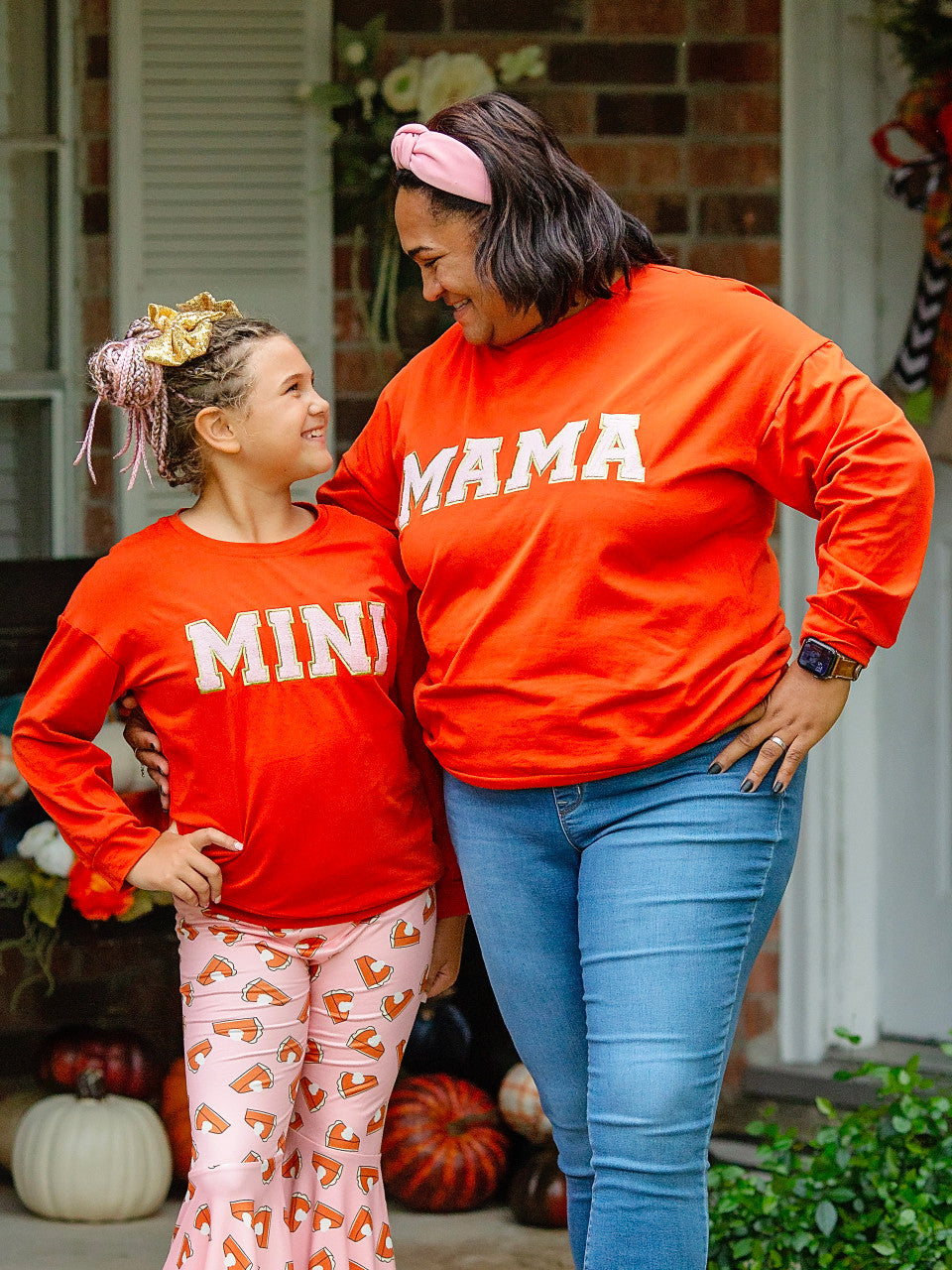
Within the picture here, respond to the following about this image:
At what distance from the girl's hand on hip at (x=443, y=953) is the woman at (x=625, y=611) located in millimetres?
259

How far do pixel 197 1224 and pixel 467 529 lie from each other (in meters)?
0.90

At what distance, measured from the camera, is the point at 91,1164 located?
9.80 feet

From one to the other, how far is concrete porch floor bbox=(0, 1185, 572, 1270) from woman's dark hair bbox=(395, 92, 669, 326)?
184 cm

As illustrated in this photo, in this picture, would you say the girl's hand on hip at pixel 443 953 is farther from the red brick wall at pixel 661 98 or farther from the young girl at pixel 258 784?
the red brick wall at pixel 661 98

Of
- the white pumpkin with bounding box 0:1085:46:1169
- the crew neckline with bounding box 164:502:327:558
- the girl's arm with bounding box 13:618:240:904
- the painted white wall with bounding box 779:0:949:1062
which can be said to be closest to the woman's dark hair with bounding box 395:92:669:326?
the crew neckline with bounding box 164:502:327:558

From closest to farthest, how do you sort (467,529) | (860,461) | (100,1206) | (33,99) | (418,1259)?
(860,461)
(467,529)
(418,1259)
(100,1206)
(33,99)

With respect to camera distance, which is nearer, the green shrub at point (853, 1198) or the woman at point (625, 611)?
the woman at point (625, 611)

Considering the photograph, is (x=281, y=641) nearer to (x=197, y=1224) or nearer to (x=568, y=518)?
(x=568, y=518)

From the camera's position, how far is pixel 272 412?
6.45 ft

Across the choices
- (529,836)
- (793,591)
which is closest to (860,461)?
(529,836)

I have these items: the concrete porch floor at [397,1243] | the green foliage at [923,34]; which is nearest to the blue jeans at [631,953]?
the concrete porch floor at [397,1243]

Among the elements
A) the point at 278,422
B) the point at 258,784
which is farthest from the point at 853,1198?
the point at 278,422

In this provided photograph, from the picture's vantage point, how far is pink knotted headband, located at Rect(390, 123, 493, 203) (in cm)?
176

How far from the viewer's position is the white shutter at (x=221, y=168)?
3.27 metres
